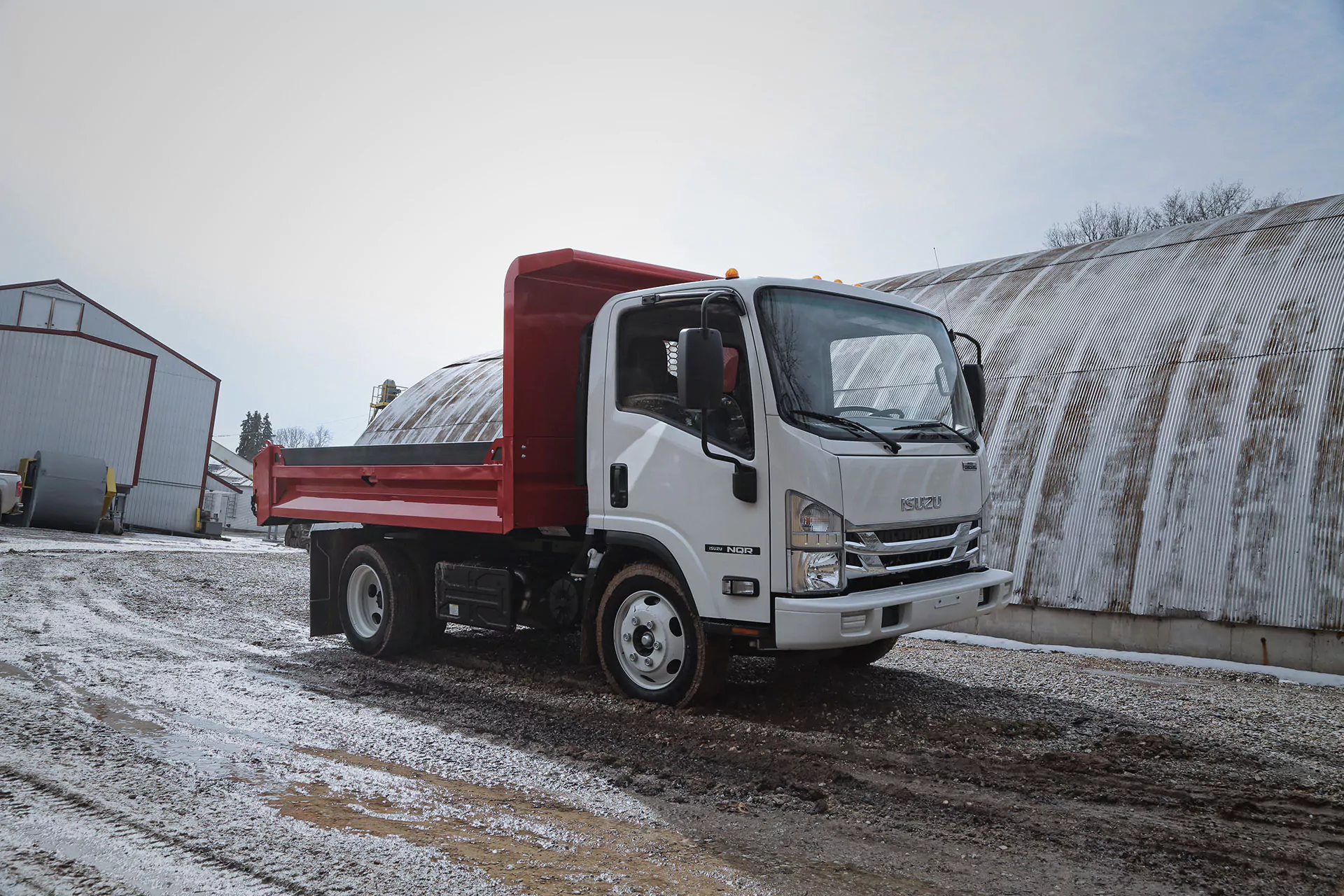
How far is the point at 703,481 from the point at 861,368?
55.2 inches

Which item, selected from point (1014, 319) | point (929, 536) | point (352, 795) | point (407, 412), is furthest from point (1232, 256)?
point (407, 412)

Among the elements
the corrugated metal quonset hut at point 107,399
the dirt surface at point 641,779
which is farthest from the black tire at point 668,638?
the corrugated metal quonset hut at point 107,399

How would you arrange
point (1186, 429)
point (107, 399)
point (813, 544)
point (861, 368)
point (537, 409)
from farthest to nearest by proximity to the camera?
point (107, 399) < point (1186, 429) < point (537, 409) < point (861, 368) < point (813, 544)

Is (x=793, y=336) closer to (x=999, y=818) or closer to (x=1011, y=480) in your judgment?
(x=999, y=818)

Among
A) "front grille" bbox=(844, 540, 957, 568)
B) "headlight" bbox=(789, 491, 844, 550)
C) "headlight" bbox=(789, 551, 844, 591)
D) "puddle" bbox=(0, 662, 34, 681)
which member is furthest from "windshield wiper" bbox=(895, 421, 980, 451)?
"puddle" bbox=(0, 662, 34, 681)

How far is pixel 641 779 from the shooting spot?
4.50 metres

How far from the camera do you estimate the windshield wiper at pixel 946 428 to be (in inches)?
221

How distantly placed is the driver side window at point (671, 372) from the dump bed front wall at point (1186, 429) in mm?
5048

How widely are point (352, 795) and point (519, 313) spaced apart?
3.47m

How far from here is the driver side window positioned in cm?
528

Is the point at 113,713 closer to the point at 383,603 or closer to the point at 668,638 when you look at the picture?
the point at 383,603

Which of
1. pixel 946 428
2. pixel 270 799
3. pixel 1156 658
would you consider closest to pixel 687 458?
pixel 946 428

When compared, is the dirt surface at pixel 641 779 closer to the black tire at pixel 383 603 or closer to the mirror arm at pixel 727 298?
the black tire at pixel 383 603

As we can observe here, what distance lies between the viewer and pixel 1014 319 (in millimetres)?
12492
